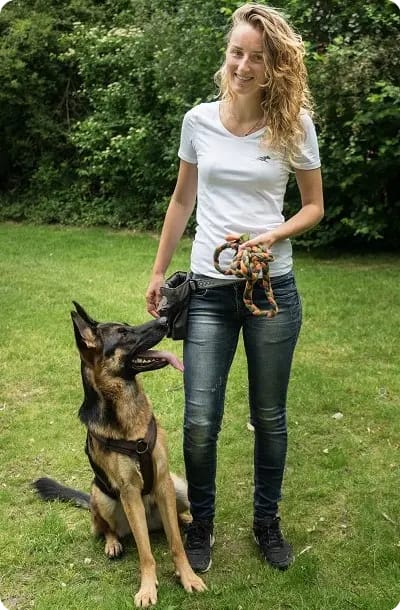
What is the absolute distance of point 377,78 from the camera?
338 inches

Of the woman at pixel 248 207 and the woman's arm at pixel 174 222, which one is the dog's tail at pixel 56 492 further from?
the woman's arm at pixel 174 222

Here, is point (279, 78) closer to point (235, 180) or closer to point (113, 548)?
point (235, 180)

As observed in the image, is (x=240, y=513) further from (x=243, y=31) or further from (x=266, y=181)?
(x=243, y=31)

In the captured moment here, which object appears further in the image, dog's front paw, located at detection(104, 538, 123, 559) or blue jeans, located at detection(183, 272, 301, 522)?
dog's front paw, located at detection(104, 538, 123, 559)

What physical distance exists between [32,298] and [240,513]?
512 centimetres

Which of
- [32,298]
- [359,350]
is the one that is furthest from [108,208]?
[359,350]

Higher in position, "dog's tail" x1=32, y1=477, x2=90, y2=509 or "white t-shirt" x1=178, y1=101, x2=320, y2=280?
"white t-shirt" x1=178, y1=101, x2=320, y2=280

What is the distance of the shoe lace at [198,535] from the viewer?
131 inches

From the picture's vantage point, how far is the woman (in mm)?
2744

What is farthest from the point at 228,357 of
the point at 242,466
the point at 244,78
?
the point at 242,466

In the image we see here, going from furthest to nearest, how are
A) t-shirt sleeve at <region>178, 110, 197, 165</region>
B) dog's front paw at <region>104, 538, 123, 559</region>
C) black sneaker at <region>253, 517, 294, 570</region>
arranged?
dog's front paw at <region>104, 538, 123, 559</region>, black sneaker at <region>253, 517, 294, 570</region>, t-shirt sleeve at <region>178, 110, 197, 165</region>

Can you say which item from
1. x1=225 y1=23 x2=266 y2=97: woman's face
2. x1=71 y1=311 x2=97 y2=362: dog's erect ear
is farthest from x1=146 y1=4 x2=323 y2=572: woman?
x1=71 y1=311 x2=97 y2=362: dog's erect ear

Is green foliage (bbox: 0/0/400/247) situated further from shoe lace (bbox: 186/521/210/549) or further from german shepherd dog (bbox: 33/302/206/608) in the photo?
shoe lace (bbox: 186/521/210/549)

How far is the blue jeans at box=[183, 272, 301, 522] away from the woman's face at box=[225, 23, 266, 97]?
0.81 metres
